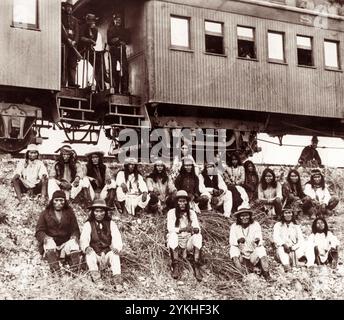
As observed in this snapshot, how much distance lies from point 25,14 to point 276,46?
5.32m

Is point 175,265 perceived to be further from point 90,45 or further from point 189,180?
point 90,45

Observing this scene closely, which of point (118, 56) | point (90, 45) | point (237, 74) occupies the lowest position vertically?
point (237, 74)

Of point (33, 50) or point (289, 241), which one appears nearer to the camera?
point (289, 241)

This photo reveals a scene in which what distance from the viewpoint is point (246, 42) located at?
13.5 m

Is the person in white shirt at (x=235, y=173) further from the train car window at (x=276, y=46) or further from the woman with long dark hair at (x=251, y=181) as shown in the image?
the train car window at (x=276, y=46)

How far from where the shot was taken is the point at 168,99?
12477 millimetres

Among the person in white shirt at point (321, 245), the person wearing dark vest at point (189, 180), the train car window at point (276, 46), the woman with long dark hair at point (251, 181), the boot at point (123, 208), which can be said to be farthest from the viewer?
the train car window at point (276, 46)

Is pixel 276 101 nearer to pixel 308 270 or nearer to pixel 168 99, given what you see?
pixel 168 99

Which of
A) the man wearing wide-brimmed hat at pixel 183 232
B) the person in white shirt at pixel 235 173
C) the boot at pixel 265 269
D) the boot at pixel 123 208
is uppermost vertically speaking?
the person in white shirt at pixel 235 173

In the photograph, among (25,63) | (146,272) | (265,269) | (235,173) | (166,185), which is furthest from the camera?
(235,173)

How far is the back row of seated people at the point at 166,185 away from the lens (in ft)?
33.7

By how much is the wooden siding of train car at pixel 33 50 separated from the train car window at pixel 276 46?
4.56m

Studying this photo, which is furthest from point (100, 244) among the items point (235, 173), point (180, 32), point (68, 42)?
point (180, 32)

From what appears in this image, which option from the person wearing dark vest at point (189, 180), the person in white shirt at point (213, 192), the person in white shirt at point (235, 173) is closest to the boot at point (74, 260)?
the person wearing dark vest at point (189, 180)
